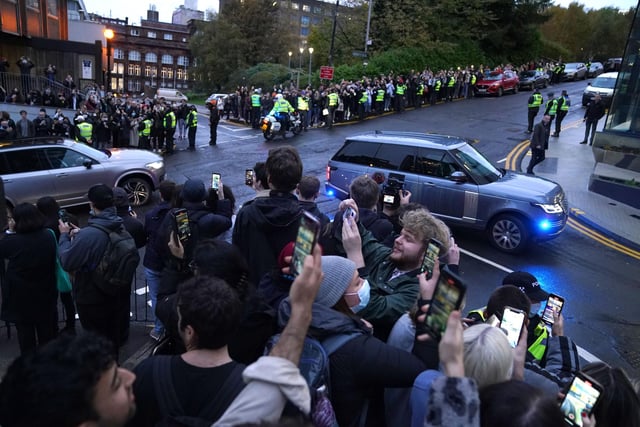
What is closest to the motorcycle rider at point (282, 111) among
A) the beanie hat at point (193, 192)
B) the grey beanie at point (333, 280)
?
the beanie hat at point (193, 192)

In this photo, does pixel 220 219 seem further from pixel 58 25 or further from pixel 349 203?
pixel 58 25

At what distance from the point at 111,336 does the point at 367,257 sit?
282 centimetres

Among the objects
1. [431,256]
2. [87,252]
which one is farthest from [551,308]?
[87,252]

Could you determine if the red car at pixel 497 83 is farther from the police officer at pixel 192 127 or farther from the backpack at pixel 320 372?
the backpack at pixel 320 372

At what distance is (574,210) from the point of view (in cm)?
1234

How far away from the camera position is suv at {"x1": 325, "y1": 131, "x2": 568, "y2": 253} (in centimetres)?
914

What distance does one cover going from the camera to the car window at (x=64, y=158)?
1074cm

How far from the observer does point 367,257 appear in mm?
3939

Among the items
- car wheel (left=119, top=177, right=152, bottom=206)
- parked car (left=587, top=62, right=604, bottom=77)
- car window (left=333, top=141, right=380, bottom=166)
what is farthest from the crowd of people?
parked car (left=587, top=62, right=604, bottom=77)

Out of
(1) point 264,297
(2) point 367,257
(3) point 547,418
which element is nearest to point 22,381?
(1) point 264,297

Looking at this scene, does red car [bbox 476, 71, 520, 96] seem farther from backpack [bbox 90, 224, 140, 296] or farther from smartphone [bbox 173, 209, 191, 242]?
smartphone [bbox 173, 209, 191, 242]

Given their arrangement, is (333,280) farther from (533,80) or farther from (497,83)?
(533,80)

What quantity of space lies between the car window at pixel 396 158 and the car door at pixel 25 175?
687 cm

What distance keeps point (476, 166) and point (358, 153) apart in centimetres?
241
